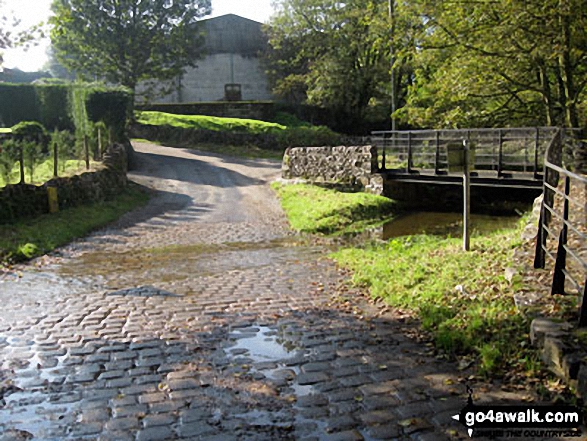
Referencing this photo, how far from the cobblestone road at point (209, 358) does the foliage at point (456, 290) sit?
34 centimetres

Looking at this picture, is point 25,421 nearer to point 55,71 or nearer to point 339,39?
point 339,39

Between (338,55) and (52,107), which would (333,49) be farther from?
(52,107)

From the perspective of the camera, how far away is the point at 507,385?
4707 millimetres

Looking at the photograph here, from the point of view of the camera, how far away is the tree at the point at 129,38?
117 feet

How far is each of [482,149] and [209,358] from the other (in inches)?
676

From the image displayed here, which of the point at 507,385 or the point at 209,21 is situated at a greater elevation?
the point at 209,21

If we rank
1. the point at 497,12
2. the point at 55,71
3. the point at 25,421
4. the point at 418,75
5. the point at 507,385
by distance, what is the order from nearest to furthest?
the point at 25,421 < the point at 507,385 < the point at 497,12 < the point at 418,75 < the point at 55,71

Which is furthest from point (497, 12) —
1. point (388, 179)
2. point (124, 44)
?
point (124, 44)

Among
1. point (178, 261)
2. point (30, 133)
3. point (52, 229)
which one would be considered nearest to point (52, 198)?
point (52, 229)

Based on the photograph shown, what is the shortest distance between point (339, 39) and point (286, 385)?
34319 mm

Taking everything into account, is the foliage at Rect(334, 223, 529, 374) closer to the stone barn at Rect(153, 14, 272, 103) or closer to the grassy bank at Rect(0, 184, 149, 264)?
the grassy bank at Rect(0, 184, 149, 264)

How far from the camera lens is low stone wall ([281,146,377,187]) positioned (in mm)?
22438

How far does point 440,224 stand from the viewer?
1836 cm

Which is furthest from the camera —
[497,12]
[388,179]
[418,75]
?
[418,75]
